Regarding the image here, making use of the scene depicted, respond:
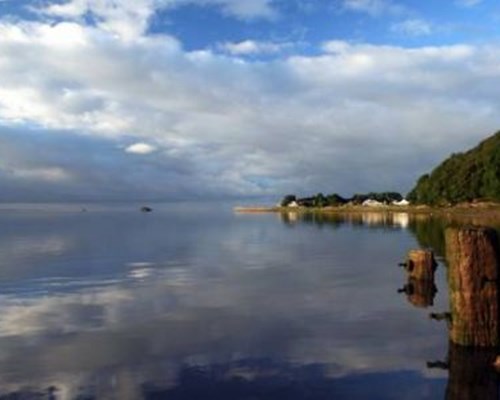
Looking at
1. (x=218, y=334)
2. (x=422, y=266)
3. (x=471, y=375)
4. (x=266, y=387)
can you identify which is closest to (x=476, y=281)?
(x=471, y=375)

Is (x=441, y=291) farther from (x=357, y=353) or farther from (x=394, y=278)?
(x=357, y=353)

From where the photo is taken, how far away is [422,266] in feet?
111

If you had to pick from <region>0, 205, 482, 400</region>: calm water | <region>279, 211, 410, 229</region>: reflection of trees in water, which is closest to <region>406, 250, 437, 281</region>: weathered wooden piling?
<region>0, 205, 482, 400</region>: calm water

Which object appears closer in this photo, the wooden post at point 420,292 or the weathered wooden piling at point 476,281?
the weathered wooden piling at point 476,281

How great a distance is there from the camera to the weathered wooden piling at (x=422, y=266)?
33.8m

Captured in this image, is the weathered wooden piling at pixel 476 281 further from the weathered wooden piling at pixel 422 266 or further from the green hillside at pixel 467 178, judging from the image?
the green hillside at pixel 467 178

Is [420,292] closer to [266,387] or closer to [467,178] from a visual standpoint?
[266,387]

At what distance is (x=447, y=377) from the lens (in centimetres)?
1795

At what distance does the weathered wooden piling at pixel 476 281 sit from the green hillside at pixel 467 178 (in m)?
126

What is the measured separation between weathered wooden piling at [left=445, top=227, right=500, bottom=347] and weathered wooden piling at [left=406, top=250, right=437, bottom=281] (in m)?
14.4

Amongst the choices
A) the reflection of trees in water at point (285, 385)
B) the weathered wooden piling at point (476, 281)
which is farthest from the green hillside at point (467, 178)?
the reflection of trees in water at point (285, 385)

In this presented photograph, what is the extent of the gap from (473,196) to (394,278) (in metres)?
124

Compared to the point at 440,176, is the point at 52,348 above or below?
below

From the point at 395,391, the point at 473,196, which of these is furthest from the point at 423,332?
the point at 473,196
